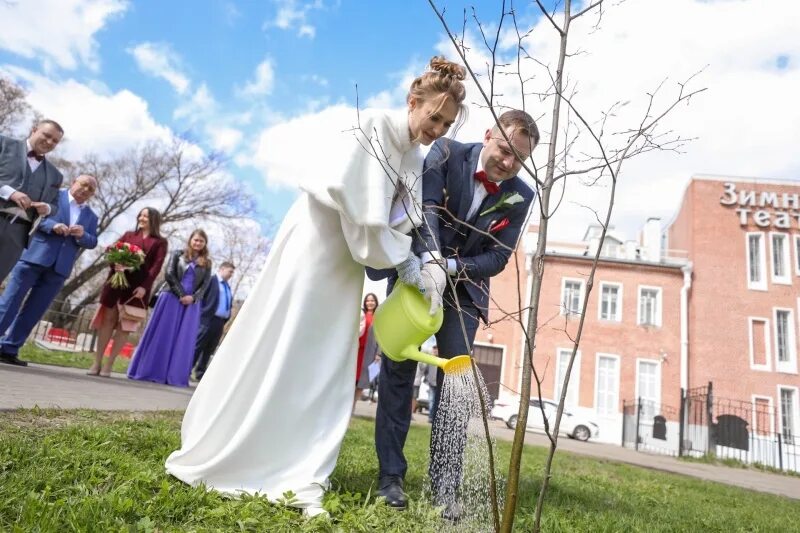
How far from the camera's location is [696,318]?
920 inches

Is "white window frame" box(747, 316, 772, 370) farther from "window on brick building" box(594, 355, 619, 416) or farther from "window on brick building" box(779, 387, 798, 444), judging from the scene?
"window on brick building" box(594, 355, 619, 416)

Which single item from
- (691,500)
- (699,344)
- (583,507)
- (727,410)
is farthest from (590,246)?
(583,507)

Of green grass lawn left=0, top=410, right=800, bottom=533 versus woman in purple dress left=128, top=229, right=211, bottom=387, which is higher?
woman in purple dress left=128, top=229, right=211, bottom=387

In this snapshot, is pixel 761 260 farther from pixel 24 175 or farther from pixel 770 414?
pixel 24 175

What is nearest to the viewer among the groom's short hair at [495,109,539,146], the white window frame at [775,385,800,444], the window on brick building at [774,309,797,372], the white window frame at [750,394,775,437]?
the groom's short hair at [495,109,539,146]

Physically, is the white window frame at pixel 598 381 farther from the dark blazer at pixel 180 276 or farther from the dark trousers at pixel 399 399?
the dark trousers at pixel 399 399

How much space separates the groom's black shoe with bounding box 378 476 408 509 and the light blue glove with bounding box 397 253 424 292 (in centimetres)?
96

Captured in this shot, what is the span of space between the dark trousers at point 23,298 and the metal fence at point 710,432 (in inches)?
646

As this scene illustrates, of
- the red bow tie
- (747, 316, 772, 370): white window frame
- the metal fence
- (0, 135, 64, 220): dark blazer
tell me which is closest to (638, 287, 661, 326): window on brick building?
the metal fence

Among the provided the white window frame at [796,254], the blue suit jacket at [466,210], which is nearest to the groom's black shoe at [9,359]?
the blue suit jacket at [466,210]

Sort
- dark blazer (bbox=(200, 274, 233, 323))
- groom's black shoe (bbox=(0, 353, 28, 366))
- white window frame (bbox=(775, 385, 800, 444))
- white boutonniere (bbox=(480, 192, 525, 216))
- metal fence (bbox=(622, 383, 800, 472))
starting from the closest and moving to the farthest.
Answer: white boutonniere (bbox=(480, 192, 525, 216)) → groom's black shoe (bbox=(0, 353, 28, 366)) → dark blazer (bbox=(200, 274, 233, 323)) → metal fence (bbox=(622, 383, 800, 472)) → white window frame (bbox=(775, 385, 800, 444))

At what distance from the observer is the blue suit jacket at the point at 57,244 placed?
5.39 m

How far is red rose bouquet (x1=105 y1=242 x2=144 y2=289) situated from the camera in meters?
6.07

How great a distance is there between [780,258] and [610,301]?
25.9ft
